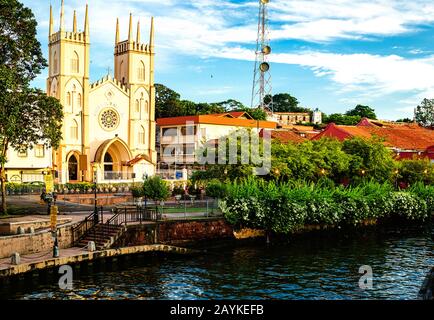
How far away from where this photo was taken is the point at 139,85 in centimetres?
7256

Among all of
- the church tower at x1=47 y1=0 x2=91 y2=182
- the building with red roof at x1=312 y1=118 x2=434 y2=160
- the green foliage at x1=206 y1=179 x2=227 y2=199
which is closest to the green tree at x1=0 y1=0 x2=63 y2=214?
the green foliage at x1=206 y1=179 x2=227 y2=199

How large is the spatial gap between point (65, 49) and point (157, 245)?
4300cm

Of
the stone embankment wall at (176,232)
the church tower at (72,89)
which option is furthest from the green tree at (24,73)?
the church tower at (72,89)

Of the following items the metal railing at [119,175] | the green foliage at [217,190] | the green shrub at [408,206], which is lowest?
the green shrub at [408,206]

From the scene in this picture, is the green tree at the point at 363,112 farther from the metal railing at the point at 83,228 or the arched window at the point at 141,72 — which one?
the metal railing at the point at 83,228

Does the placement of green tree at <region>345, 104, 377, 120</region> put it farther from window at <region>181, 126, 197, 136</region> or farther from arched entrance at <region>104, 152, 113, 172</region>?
arched entrance at <region>104, 152, 113, 172</region>

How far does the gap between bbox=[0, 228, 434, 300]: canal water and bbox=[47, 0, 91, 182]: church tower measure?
37.1 metres

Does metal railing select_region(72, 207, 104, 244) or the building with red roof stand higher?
the building with red roof

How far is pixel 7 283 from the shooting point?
22.5 meters

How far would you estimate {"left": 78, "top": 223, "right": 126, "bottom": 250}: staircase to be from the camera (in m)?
28.4

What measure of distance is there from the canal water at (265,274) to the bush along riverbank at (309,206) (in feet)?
4.92

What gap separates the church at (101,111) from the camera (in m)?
64.8
